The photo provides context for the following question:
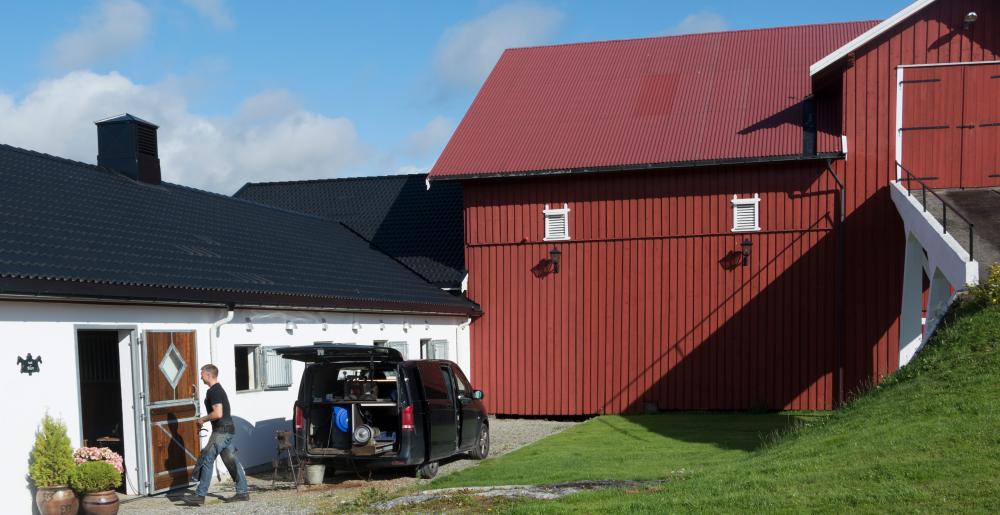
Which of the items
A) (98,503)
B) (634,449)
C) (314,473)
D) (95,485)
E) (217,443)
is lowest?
(634,449)

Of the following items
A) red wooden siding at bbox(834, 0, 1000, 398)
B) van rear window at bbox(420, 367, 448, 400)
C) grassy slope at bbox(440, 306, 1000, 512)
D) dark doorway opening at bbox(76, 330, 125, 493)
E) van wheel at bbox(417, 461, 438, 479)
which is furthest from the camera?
red wooden siding at bbox(834, 0, 1000, 398)

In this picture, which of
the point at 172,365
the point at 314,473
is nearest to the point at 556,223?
the point at 314,473

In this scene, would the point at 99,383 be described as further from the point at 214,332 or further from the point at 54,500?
the point at 54,500

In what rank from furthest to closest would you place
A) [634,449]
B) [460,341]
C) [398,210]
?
1. [398,210]
2. [460,341]
3. [634,449]

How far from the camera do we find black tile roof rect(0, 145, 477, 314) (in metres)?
12.6

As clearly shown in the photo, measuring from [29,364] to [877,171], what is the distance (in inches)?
666

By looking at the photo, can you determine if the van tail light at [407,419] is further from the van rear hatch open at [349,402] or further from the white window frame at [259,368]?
the white window frame at [259,368]

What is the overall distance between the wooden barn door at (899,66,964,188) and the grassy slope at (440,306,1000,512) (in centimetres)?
848

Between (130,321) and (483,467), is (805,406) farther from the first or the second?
(130,321)

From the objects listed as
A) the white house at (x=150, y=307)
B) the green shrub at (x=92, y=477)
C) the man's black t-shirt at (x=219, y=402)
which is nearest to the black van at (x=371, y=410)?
the man's black t-shirt at (x=219, y=402)

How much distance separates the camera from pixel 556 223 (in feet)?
78.6

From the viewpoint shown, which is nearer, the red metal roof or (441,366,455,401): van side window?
(441,366,455,401): van side window

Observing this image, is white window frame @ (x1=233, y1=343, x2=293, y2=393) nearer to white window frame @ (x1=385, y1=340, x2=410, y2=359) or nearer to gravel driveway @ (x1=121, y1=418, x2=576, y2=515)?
gravel driveway @ (x1=121, y1=418, x2=576, y2=515)

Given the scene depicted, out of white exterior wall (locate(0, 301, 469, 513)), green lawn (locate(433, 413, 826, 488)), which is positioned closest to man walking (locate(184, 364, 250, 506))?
white exterior wall (locate(0, 301, 469, 513))
